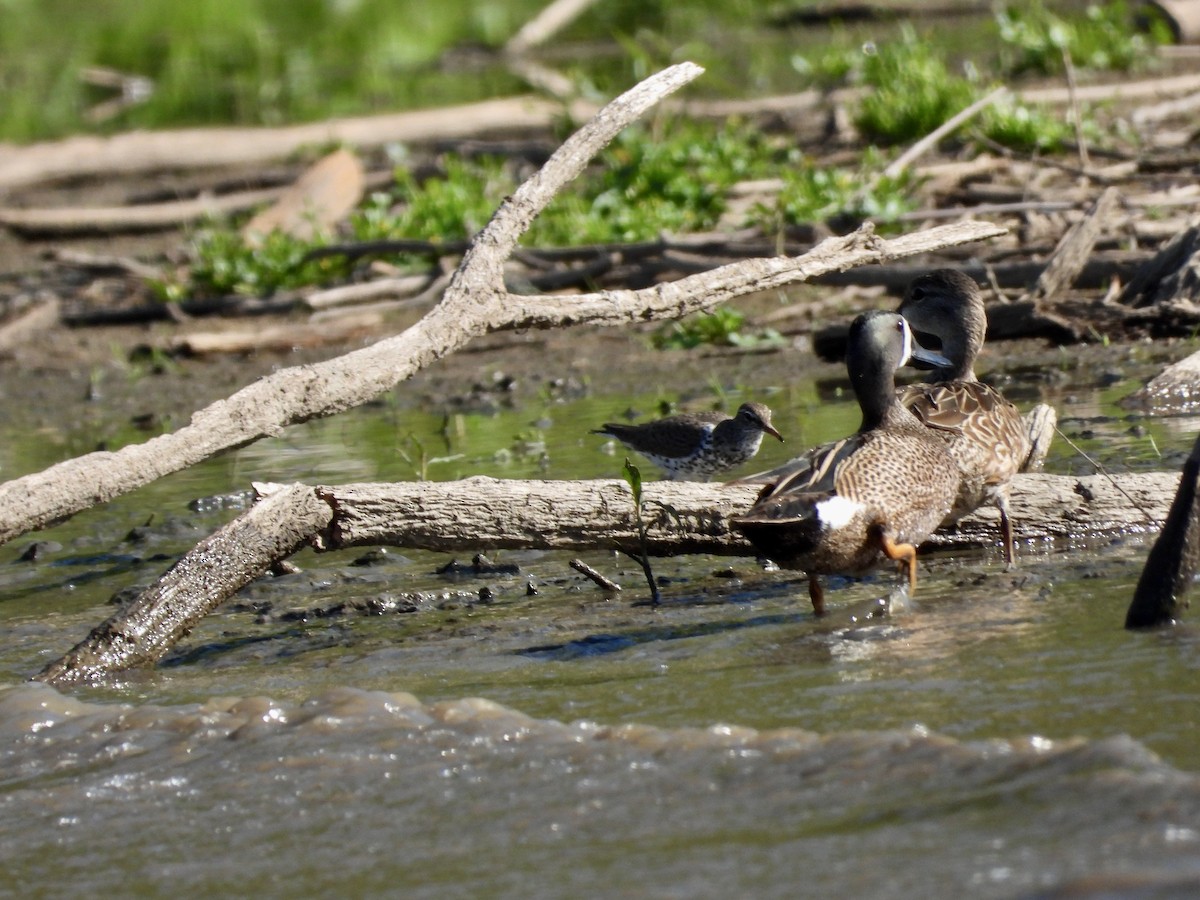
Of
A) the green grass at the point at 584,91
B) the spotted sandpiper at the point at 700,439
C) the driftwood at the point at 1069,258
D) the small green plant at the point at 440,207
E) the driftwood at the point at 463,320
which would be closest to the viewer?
the driftwood at the point at 463,320

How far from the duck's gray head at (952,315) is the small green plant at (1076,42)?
6868 millimetres

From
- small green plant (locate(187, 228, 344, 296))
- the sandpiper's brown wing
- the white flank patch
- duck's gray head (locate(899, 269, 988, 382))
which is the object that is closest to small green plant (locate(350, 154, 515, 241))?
small green plant (locate(187, 228, 344, 296))

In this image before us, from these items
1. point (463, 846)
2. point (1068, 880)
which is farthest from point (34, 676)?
point (1068, 880)

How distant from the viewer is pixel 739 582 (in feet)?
20.5

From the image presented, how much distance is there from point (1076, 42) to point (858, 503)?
10433 millimetres

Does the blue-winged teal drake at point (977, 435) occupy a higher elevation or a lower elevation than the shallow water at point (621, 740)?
higher

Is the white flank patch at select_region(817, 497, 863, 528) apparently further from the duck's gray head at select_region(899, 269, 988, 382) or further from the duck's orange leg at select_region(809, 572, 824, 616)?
the duck's gray head at select_region(899, 269, 988, 382)

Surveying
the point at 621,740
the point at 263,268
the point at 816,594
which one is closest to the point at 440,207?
the point at 263,268

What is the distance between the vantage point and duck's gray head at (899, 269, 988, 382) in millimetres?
8031

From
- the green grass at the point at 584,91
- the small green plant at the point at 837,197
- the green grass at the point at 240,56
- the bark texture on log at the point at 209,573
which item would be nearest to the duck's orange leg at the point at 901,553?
the bark texture on log at the point at 209,573

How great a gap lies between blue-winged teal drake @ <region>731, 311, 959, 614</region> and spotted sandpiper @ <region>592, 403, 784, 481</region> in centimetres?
180

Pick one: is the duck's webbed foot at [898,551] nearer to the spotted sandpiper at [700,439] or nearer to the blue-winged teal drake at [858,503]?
the blue-winged teal drake at [858,503]

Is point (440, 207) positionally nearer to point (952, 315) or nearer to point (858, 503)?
point (952, 315)

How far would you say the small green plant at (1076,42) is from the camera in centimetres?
1446
